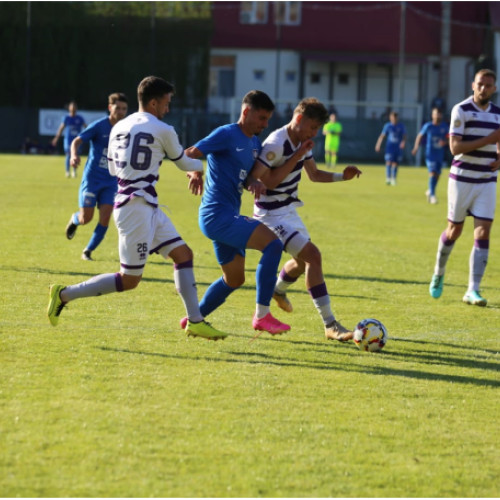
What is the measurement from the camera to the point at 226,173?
711cm

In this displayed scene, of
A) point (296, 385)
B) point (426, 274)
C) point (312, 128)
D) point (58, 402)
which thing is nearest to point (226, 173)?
point (312, 128)

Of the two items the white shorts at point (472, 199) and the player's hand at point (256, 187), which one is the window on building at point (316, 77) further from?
the player's hand at point (256, 187)

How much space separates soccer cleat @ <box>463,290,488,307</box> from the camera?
9.27m

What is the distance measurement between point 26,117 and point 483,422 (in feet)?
132

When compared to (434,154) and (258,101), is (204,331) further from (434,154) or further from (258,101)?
(434,154)

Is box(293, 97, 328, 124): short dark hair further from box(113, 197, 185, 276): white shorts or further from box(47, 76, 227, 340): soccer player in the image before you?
box(113, 197, 185, 276): white shorts

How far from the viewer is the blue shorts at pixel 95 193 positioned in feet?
37.0

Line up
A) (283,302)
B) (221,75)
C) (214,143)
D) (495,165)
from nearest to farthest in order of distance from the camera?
(214,143)
(283,302)
(495,165)
(221,75)

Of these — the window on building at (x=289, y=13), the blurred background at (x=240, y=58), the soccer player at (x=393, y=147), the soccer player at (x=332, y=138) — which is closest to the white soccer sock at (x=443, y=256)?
the soccer player at (x=393, y=147)

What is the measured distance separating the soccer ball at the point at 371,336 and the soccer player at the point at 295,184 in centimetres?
18

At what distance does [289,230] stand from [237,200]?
0.49m

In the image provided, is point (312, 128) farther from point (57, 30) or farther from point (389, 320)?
point (57, 30)

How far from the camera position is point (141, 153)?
672 cm

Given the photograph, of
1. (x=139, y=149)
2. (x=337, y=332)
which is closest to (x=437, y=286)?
(x=337, y=332)
